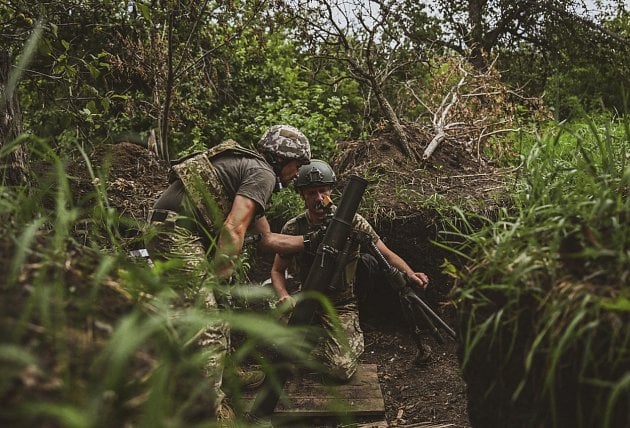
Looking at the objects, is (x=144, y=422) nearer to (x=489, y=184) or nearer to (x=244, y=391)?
(x=244, y=391)

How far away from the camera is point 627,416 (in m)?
1.35

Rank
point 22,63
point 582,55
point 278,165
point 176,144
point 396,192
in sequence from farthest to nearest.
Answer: point 582,55 < point 176,144 < point 396,192 < point 278,165 < point 22,63

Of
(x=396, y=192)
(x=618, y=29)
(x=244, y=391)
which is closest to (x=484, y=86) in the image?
(x=396, y=192)

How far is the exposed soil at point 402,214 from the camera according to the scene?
4301 millimetres

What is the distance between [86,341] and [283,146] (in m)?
3.23

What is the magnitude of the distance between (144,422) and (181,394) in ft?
0.80

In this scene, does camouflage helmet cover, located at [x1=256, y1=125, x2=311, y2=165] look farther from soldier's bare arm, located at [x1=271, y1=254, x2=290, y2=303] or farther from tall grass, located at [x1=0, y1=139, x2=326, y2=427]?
tall grass, located at [x1=0, y1=139, x2=326, y2=427]

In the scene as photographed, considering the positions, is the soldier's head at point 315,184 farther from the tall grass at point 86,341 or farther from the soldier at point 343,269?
the tall grass at point 86,341

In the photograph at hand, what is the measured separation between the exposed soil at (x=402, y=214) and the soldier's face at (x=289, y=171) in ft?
3.53

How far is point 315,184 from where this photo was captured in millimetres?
4371

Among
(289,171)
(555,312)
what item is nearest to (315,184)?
(289,171)

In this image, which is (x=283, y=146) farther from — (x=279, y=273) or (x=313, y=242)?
(x=279, y=273)

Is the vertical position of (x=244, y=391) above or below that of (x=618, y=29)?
below

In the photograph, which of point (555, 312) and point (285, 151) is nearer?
point (555, 312)
